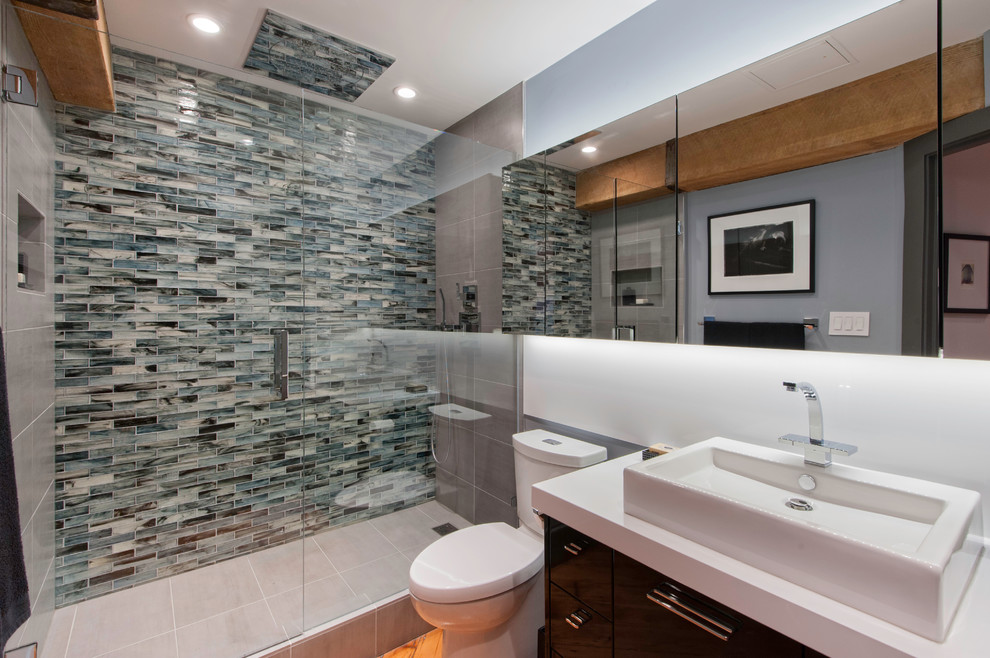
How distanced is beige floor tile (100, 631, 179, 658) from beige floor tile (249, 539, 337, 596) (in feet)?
1.24

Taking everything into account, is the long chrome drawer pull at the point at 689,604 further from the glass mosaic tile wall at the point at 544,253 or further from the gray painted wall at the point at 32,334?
the gray painted wall at the point at 32,334

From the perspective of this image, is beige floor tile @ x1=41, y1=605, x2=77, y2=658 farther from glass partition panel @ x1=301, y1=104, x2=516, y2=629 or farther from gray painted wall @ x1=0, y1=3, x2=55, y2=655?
glass partition panel @ x1=301, y1=104, x2=516, y2=629

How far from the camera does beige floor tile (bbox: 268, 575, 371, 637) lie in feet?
6.36

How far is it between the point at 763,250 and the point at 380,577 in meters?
2.12

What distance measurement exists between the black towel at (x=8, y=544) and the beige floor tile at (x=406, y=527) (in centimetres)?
129

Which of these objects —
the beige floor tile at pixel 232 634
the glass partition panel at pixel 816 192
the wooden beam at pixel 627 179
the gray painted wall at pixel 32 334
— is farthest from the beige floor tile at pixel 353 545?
the wooden beam at pixel 627 179

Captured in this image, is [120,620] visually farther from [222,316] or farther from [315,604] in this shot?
[222,316]

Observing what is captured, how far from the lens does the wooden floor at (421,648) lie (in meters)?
1.99

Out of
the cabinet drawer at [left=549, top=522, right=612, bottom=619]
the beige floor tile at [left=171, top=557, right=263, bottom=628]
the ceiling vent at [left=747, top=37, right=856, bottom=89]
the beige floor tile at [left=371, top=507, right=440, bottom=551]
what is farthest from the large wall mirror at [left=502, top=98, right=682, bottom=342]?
the beige floor tile at [left=171, top=557, right=263, bottom=628]

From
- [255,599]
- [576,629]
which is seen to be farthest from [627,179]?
[255,599]

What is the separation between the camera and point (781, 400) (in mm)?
1476

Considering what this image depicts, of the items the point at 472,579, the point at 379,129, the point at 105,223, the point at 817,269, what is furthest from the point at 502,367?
the point at 105,223

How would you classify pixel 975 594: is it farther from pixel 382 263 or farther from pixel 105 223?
pixel 105 223

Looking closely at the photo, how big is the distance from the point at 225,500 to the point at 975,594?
2.98m
